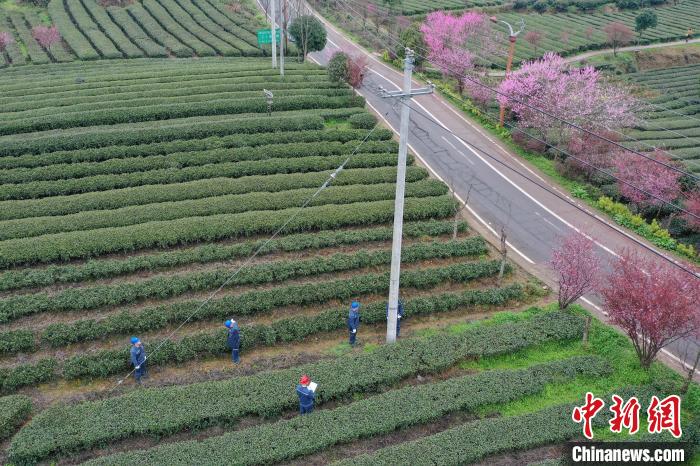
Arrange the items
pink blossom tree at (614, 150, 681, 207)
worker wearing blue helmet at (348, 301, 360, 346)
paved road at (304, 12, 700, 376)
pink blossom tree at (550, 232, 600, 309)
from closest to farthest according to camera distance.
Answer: worker wearing blue helmet at (348, 301, 360, 346) < pink blossom tree at (550, 232, 600, 309) < paved road at (304, 12, 700, 376) < pink blossom tree at (614, 150, 681, 207)

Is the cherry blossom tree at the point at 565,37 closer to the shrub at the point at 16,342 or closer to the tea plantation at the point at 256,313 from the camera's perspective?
the tea plantation at the point at 256,313

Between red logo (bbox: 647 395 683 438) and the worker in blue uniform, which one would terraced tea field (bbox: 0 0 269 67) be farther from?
red logo (bbox: 647 395 683 438)

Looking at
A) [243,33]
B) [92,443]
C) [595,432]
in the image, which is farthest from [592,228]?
[243,33]

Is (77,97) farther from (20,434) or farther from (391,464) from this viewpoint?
(391,464)

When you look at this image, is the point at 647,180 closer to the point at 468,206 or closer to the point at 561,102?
the point at 561,102

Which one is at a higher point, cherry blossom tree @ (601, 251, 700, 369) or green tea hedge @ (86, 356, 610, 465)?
cherry blossom tree @ (601, 251, 700, 369)

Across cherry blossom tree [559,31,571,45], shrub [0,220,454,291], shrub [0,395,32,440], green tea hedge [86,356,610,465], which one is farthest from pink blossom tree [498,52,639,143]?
cherry blossom tree [559,31,571,45]

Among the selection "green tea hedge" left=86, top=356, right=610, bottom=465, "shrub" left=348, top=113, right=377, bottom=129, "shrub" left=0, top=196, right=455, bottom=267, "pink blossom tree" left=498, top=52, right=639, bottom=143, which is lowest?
"green tea hedge" left=86, top=356, right=610, bottom=465
